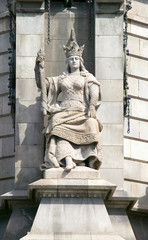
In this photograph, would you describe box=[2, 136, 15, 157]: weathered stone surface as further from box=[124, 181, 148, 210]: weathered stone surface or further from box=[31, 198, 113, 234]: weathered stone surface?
box=[31, 198, 113, 234]: weathered stone surface

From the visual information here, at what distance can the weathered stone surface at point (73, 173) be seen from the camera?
95.7ft

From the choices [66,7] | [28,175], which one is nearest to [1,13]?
[66,7]

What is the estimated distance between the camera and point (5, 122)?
34719mm

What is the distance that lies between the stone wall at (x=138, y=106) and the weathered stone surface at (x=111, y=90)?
113 inches

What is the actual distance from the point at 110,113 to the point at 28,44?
3.05 meters

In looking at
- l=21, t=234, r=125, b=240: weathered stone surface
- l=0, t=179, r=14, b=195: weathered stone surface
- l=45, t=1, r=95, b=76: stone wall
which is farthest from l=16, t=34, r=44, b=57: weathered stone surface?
l=21, t=234, r=125, b=240: weathered stone surface

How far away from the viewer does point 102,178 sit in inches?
1205

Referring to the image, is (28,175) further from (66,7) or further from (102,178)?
(66,7)

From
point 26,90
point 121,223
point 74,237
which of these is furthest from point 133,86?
point 74,237

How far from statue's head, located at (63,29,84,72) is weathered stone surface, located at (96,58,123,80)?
0.91m

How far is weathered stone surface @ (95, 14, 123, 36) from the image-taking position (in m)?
31.8

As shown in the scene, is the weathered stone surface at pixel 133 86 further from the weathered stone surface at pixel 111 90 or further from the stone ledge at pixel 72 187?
the stone ledge at pixel 72 187

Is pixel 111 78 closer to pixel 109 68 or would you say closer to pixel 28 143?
pixel 109 68

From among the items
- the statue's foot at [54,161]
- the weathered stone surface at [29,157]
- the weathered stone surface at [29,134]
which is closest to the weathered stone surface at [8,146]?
the weathered stone surface at [29,134]
